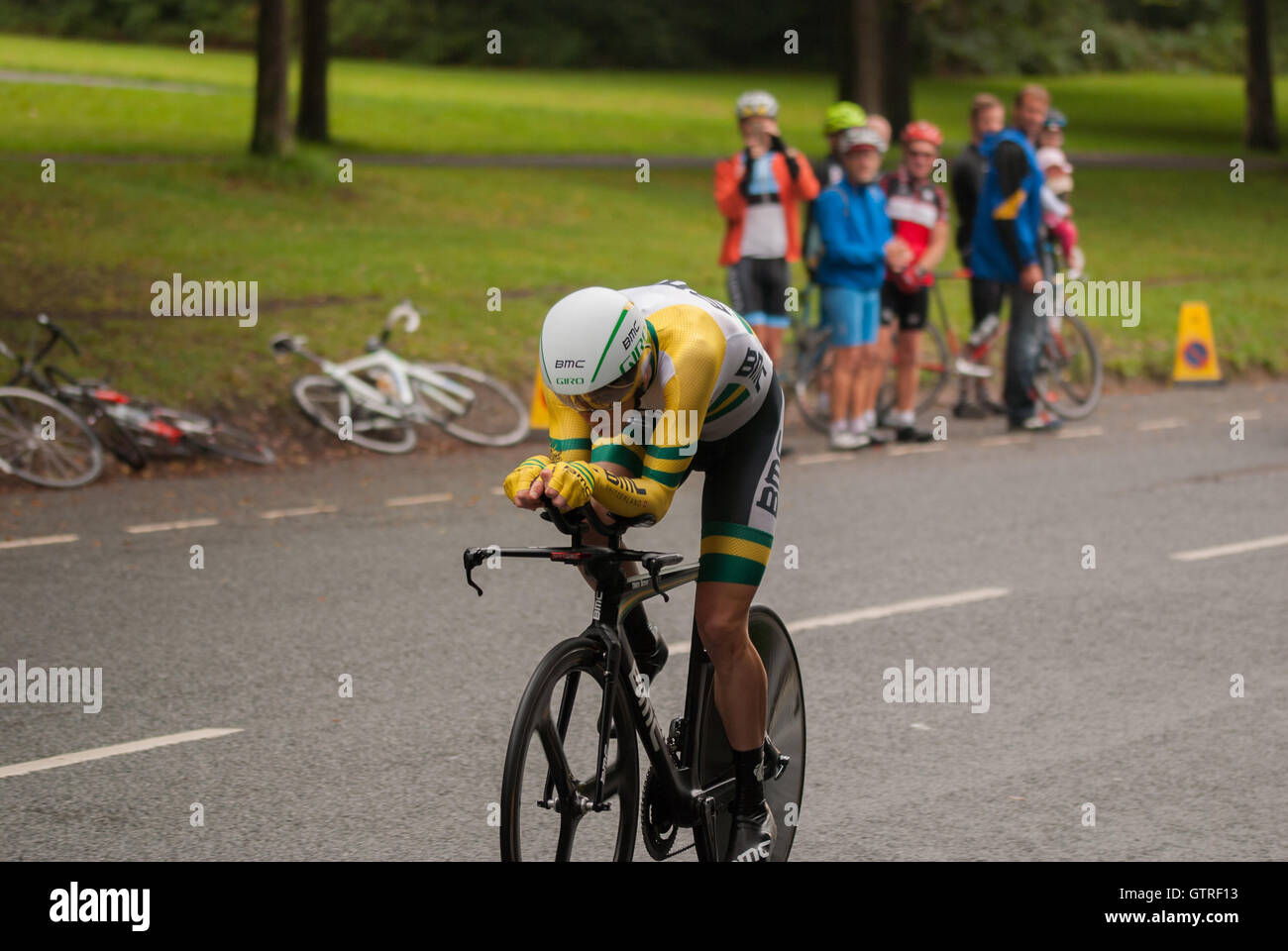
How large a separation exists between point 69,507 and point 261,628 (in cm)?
342

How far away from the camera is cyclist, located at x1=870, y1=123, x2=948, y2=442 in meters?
12.8

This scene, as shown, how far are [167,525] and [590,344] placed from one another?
6526mm

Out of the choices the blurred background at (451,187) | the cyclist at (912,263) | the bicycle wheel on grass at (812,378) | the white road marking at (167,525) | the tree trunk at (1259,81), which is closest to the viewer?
the white road marking at (167,525)

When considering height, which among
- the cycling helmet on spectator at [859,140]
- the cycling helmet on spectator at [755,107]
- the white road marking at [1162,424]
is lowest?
the white road marking at [1162,424]

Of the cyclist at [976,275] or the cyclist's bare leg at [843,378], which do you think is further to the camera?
the cyclist at [976,275]

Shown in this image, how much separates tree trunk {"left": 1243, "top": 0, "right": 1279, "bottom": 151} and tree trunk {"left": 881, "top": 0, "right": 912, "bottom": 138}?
25.2 feet

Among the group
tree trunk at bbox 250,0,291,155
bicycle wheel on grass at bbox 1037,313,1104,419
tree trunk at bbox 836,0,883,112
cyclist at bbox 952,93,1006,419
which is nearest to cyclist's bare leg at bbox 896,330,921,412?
cyclist at bbox 952,93,1006,419

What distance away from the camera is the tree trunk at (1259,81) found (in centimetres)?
3809

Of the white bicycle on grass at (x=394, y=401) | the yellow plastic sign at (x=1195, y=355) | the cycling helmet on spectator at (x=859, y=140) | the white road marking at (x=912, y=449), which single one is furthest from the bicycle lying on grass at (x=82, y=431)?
the yellow plastic sign at (x=1195, y=355)

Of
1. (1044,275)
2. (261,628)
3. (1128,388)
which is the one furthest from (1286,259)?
(261,628)

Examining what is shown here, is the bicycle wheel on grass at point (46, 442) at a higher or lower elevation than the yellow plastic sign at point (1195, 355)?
lower

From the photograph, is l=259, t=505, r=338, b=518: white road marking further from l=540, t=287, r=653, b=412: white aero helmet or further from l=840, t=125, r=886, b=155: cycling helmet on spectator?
l=540, t=287, r=653, b=412: white aero helmet

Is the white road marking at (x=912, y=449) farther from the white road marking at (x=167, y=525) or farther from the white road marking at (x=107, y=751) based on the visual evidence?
the white road marking at (x=107, y=751)
